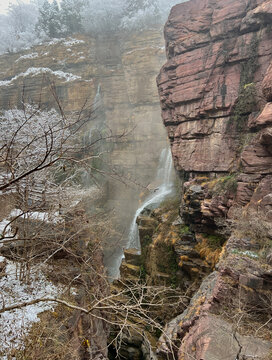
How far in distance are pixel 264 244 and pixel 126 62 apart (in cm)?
2315

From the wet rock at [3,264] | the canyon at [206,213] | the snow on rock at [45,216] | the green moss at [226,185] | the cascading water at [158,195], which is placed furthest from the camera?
the cascading water at [158,195]

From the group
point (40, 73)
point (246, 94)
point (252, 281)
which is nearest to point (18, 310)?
point (252, 281)

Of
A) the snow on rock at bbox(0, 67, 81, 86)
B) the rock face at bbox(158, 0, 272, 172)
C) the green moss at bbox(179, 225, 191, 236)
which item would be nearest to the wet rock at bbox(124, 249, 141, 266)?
the green moss at bbox(179, 225, 191, 236)

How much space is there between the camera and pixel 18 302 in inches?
236

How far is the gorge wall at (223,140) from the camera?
6.20 meters

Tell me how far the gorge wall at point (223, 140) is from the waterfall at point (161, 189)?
2652mm

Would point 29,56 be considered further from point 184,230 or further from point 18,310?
point 18,310

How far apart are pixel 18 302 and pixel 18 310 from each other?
0.21 m

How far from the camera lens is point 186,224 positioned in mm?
12250

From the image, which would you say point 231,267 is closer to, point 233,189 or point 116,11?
point 233,189

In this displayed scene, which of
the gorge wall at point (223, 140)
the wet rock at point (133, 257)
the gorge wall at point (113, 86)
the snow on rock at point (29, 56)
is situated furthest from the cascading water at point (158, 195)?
the snow on rock at point (29, 56)

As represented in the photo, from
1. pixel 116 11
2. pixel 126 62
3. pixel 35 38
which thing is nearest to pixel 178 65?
pixel 126 62

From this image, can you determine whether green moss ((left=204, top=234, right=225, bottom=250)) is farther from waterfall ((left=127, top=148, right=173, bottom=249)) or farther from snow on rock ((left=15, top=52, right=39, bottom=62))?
snow on rock ((left=15, top=52, right=39, bottom=62))

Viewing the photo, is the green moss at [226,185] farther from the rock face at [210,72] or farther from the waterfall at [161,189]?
the waterfall at [161,189]
